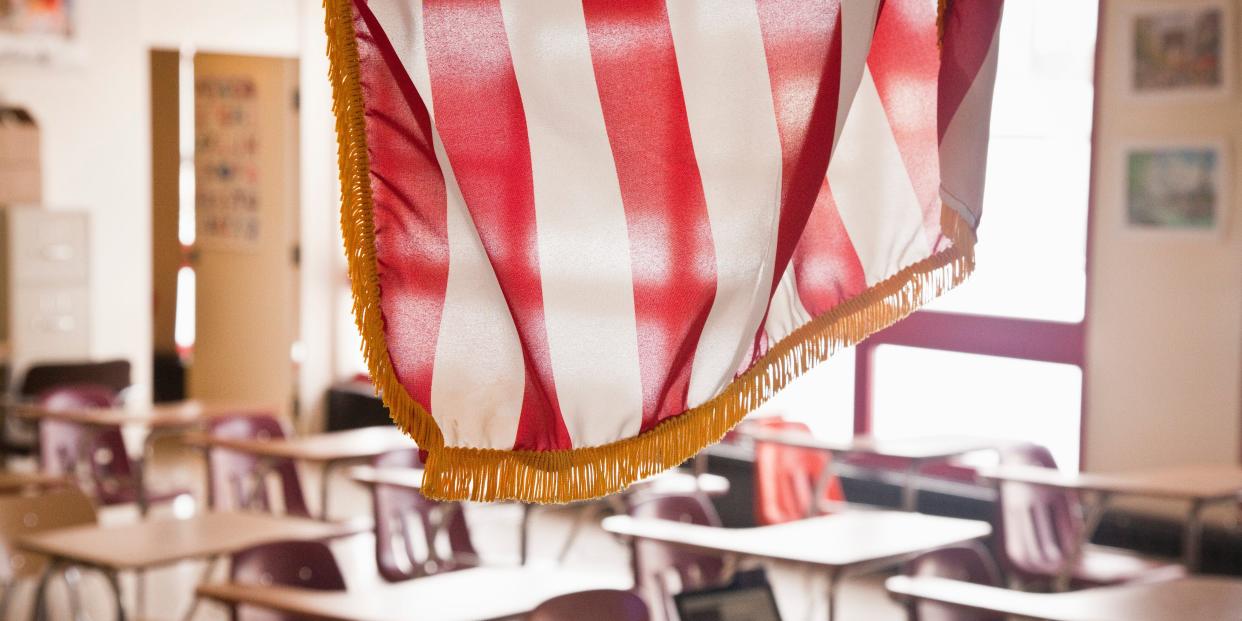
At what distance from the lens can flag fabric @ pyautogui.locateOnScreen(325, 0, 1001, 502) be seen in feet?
3.95

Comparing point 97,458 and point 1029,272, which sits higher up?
point 1029,272

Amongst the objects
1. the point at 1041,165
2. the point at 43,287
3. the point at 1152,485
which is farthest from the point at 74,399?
the point at 1152,485

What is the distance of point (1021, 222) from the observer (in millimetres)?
6926

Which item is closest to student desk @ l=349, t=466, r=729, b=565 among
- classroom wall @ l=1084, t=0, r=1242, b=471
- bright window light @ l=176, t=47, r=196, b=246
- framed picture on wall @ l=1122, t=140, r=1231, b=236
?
classroom wall @ l=1084, t=0, r=1242, b=471

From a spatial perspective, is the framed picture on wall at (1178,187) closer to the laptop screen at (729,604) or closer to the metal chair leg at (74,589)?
the laptop screen at (729,604)

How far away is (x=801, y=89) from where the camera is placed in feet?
4.03

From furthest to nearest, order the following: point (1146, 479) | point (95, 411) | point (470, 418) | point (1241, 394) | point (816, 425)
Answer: point (816, 425) < point (95, 411) < point (1241, 394) < point (1146, 479) < point (470, 418)

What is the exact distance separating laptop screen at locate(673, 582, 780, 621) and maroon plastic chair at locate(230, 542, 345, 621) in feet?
3.57

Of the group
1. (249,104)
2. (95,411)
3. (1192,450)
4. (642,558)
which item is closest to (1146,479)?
(1192,450)

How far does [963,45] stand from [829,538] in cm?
347

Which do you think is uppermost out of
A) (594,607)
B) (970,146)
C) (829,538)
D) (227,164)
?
(227,164)

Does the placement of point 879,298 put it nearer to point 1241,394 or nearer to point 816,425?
point 1241,394

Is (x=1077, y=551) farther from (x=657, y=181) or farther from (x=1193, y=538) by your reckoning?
(x=657, y=181)

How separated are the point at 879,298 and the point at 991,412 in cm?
600
